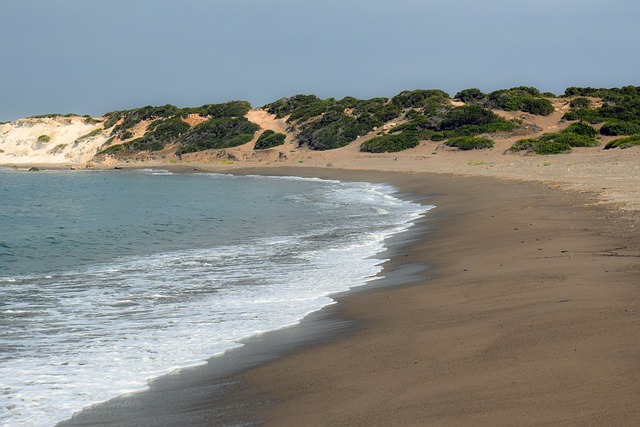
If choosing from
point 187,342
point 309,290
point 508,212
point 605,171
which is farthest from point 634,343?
point 605,171

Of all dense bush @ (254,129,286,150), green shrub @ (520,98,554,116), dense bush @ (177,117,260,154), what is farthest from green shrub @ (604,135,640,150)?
dense bush @ (177,117,260,154)

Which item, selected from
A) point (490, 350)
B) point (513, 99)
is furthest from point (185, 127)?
point (490, 350)

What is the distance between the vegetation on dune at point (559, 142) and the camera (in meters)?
39.3

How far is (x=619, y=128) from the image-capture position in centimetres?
4362

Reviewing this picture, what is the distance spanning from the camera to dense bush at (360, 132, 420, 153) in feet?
167

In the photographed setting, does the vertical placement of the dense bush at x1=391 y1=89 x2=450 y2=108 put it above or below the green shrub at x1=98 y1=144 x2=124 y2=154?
above

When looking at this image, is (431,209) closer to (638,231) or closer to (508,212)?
(508,212)

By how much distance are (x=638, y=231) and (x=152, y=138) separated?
2684 inches

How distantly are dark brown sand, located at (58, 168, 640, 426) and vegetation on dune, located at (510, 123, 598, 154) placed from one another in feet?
97.5

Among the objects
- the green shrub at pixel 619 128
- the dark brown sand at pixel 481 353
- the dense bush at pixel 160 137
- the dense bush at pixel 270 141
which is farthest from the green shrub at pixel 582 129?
the dense bush at pixel 160 137

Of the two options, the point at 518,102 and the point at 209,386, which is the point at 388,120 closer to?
the point at 518,102

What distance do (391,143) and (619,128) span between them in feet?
51.5

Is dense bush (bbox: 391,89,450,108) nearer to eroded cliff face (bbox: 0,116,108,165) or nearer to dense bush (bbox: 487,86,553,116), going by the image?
dense bush (bbox: 487,86,553,116)

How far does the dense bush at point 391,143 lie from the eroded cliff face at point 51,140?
39.6m
